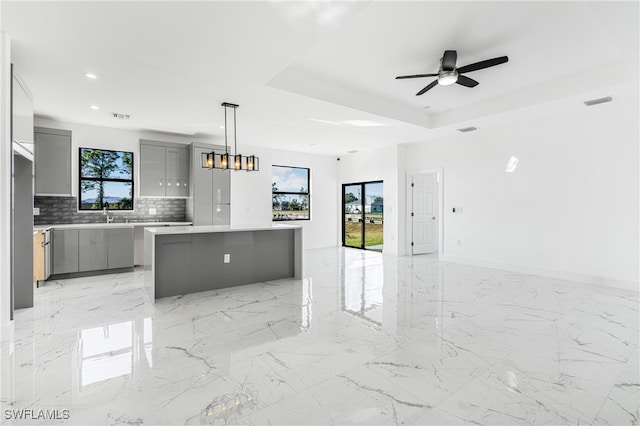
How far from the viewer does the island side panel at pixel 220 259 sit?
404cm

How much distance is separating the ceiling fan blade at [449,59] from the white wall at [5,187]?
13.1ft

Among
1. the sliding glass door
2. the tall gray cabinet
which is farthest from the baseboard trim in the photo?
the tall gray cabinet

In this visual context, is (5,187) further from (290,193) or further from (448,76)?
(290,193)

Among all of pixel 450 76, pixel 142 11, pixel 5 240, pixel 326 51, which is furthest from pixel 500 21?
pixel 5 240

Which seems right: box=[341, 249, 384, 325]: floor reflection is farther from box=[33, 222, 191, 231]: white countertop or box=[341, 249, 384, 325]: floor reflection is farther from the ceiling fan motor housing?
box=[33, 222, 191, 231]: white countertop

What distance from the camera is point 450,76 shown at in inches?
139

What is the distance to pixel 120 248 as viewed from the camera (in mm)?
5469

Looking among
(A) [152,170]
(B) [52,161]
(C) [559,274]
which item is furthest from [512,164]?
(B) [52,161]

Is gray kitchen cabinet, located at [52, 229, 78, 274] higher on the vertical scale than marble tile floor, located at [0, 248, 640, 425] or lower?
higher

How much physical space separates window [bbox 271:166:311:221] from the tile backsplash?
89.2 inches

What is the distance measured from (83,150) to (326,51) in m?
4.92

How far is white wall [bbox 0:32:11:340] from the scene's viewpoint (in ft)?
8.89

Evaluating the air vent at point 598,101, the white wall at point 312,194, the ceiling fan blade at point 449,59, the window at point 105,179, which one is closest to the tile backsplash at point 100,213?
the window at point 105,179

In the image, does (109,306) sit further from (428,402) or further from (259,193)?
(259,193)
